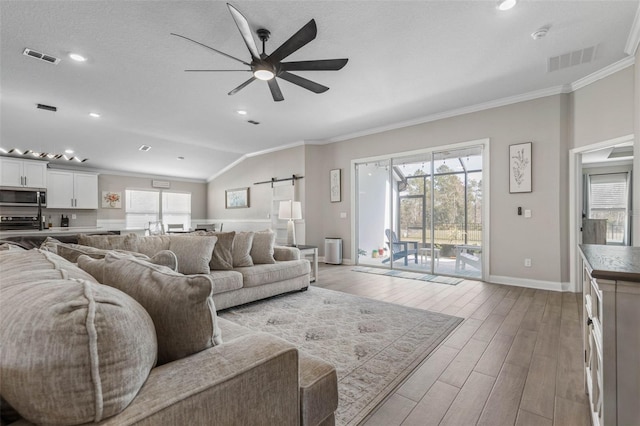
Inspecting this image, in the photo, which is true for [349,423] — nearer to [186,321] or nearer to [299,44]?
[186,321]

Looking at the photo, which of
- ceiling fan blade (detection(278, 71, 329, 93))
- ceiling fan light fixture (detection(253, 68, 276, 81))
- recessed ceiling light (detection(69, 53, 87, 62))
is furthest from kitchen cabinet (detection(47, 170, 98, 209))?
ceiling fan blade (detection(278, 71, 329, 93))

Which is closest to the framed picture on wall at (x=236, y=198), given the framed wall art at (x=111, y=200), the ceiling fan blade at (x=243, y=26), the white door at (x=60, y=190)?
the framed wall art at (x=111, y=200)

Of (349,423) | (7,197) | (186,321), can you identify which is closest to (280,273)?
(349,423)

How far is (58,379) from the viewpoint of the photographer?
56 centimetres

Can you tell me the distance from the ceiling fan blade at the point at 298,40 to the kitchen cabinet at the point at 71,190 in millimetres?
7237

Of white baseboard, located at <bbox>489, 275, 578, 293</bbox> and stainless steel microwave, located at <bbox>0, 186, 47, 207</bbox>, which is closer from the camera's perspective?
white baseboard, located at <bbox>489, 275, 578, 293</bbox>

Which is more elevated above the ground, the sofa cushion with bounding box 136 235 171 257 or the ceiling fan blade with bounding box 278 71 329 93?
the ceiling fan blade with bounding box 278 71 329 93

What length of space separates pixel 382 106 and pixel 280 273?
3.13 metres

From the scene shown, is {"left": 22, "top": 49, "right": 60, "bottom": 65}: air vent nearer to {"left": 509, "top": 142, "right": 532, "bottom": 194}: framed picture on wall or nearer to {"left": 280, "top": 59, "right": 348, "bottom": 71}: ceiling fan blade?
{"left": 280, "top": 59, "right": 348, "bottom": 71}: ceiling fan blade

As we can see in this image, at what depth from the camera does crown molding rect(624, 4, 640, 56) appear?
2721mm

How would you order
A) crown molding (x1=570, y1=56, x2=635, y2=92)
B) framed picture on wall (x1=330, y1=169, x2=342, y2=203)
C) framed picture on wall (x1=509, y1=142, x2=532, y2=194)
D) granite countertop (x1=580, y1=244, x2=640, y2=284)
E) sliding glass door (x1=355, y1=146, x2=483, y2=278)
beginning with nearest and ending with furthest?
granite countertop (x1=580, y1=244, x2=640, y2=284) → crown molding (x1=570, y1=56, x2=635, y2=92) → framed picture on wall (x1=509, y1=142, x2=532, y2=194) → sliding glass door (x1=355, y1=146, x2=483, y2=278) → framed picture on wall (x1=330, y1=169, x2=342, y2=203)

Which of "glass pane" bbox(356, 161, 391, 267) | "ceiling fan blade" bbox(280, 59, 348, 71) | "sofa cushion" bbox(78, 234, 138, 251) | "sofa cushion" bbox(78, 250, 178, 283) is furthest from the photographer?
"glass pane" bbox(356, 161, 391, 267)

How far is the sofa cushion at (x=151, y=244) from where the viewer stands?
3.14 metres

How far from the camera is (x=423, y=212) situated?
5445 mm
